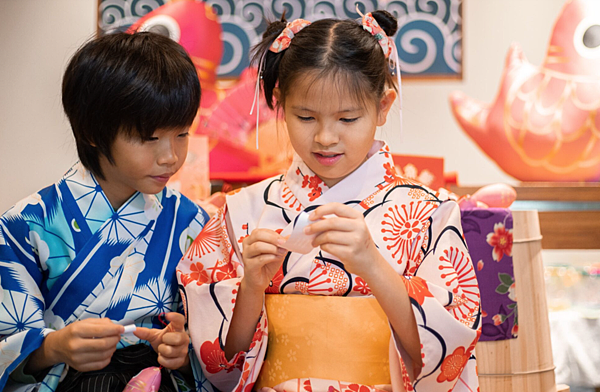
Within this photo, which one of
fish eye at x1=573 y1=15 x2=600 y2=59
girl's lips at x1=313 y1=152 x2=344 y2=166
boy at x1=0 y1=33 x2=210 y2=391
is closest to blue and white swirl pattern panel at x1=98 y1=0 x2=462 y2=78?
fish eye at x1=573 y1=15 x2=600 y2=59

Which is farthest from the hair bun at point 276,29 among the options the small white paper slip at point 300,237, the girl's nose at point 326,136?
the small white paper slip at point 300,237

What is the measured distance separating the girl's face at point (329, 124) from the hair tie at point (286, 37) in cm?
12

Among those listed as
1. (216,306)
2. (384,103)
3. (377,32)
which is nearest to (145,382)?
(216,306)

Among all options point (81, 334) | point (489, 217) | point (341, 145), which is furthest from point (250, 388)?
point (489, 217)

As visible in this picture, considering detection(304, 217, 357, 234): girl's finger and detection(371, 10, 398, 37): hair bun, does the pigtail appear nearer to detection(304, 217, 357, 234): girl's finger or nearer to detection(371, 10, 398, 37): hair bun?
detection(371, 10, 398, 37): hair bun

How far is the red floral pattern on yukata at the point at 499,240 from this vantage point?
1582mm

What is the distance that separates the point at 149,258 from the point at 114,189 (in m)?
0.18

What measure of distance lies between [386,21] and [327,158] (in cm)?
37

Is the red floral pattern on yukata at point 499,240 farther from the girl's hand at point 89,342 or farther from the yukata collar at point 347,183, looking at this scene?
the girl's hand at point 89,342

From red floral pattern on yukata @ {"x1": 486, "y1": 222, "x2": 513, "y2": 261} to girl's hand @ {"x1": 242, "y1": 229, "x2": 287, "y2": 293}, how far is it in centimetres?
76

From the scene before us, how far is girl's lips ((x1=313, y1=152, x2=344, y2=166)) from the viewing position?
1.17m

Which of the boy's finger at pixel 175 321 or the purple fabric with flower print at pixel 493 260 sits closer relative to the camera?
the boy's finger at pixel 175 321

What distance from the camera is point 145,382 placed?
109cm

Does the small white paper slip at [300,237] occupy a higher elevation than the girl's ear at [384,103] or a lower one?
lower
